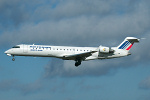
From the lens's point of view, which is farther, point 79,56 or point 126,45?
point 126,45

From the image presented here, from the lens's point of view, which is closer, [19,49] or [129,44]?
[19,49]

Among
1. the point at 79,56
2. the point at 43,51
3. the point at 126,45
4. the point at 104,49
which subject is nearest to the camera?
the point at 43,51

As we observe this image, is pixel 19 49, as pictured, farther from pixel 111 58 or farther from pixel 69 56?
pixel 111 58

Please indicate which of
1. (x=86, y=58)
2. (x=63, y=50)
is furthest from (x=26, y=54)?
(x=86, y=58)

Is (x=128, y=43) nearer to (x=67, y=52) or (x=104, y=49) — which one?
(x=104, y=49)

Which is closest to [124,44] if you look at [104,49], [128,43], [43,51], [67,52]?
[128,43]

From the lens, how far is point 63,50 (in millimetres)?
57750

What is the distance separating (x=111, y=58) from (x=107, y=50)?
2509 millimetres

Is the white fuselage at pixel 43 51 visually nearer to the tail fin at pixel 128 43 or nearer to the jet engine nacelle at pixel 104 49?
the jet engine nacelle at pixel 104 49

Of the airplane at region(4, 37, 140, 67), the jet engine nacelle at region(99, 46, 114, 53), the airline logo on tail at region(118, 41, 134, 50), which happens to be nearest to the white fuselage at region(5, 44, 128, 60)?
the airplane at region(4, 37, 140, 67)

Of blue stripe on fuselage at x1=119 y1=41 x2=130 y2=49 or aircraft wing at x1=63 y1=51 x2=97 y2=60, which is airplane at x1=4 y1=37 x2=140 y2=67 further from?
blue stripe on fuselage at x1=119 y1=41 x2=130 y2=49

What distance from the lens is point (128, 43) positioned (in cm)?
6131

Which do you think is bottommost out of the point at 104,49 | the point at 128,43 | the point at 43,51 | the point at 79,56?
the point at 79,56

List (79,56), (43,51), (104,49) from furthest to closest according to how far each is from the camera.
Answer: (104,49) < (79,56) < (43,51)
